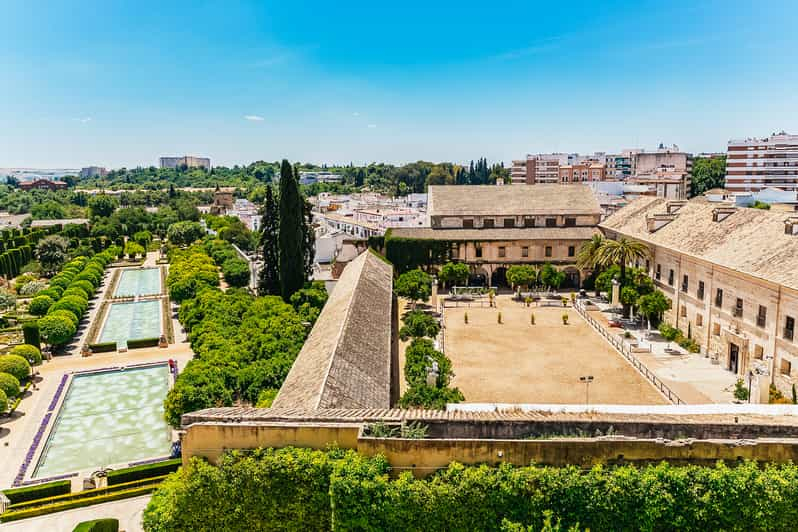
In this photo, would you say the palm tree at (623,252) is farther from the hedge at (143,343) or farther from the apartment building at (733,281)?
the hedge at (143,343)

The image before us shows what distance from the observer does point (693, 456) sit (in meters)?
13.1

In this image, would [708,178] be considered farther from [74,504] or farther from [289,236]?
[74,504]

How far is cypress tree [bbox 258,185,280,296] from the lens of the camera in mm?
47688

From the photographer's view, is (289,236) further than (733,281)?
Yes

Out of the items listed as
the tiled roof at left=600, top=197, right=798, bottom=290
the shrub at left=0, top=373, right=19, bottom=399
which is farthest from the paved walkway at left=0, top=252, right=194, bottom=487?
the tiled roof at left=600, top=197, right=798, bottom=290

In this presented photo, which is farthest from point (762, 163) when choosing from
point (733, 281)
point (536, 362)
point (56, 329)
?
point (56, 329)

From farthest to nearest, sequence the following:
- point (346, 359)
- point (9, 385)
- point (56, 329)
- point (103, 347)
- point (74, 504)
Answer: point (103, 347) < point (56, 329) < point (9, 385) < point (346, 359) < point (74, 504)

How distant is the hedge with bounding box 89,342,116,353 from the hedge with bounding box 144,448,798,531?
3087cm

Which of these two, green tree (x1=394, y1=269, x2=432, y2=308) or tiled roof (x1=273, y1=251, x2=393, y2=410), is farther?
green tree (x1=394, y1=269, x2=432, y2=308)

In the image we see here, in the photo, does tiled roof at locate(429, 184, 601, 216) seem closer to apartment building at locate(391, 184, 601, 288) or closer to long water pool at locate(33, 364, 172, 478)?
apartment building at locate(391, 184, 601, 288)

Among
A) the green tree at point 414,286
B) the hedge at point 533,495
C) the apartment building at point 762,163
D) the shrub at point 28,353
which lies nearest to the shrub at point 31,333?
the shrub at point 28,353

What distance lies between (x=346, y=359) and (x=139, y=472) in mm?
8671

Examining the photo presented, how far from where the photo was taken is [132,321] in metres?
48.8

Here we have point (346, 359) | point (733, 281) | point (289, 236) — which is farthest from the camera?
point (289, 236)
